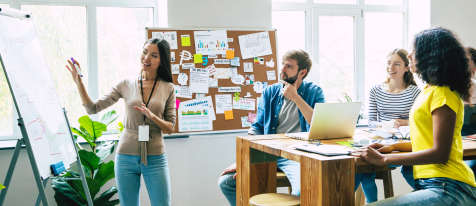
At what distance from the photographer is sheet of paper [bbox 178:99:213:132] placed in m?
3.67

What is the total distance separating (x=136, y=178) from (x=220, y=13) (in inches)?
71.2

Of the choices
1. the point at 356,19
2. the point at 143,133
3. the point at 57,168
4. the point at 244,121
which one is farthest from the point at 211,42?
the point at 57,168

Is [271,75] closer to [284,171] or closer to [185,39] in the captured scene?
[185,39]

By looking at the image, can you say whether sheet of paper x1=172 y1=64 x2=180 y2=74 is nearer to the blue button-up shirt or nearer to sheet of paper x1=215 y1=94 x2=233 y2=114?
sheet of paper x1=215 y1=94 x2=233 y2=114

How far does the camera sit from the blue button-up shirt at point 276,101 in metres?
2.71

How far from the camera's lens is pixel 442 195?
1.62m

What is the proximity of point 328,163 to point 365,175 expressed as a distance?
128 cm

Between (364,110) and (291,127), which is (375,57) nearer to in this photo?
(364,110)

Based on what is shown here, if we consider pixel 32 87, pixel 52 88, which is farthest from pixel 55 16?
pixel 32 87

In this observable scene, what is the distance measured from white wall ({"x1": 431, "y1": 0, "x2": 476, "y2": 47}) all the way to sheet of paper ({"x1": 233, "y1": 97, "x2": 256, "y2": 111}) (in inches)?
82.7

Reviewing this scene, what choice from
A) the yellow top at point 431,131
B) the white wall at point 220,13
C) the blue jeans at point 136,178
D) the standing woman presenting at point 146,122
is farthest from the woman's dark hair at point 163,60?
the yellow top at point 431,131

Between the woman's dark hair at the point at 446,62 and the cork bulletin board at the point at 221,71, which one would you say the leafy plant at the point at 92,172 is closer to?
the cork bulletin board at the point at 221,71

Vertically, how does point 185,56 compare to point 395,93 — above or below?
above

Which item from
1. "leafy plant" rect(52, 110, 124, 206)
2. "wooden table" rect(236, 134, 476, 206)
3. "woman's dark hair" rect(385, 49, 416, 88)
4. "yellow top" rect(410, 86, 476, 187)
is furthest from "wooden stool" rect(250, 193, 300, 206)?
"woman's dark hair" rect(385, 49, 416, 88)
